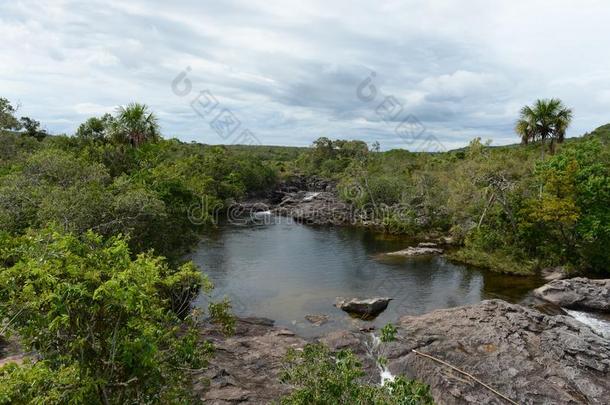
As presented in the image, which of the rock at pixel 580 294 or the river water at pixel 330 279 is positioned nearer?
the rock at pixel 580 294

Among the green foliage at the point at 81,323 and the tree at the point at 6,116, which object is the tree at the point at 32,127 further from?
the green foliage at the point at 81,323

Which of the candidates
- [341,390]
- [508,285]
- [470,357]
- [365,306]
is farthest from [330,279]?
[341,390]

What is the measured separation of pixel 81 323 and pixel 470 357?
16438mm

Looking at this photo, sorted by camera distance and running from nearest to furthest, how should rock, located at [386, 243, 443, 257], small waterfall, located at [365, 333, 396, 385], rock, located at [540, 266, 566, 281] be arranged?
small waterfall, located at [365, 333, 396, 385]
rock, located at [540, 266, 566, 281]
rock, located at [386, 243, 443, 257]

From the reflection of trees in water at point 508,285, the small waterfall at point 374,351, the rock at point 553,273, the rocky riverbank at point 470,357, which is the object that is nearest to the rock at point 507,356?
the rocky riverbank at point 470,357

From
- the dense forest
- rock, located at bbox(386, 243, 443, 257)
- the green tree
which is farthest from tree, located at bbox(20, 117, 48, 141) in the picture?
rock, located at bbox(386, 243, 443, 257)

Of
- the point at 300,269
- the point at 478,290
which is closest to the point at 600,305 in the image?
the point at 478,290

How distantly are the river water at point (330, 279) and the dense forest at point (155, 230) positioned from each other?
353cm

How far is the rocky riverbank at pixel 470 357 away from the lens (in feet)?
53.3

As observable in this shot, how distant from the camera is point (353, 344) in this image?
2098 cm

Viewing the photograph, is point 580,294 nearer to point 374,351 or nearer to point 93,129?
point 374,351

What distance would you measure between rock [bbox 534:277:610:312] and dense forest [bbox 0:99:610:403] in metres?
5.39

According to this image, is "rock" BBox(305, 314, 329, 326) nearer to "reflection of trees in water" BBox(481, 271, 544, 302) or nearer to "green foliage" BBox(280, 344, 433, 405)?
"reflection of trees in water" BBox(481, 271, 544, 302)

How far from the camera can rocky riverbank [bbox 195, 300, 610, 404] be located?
16.2m
